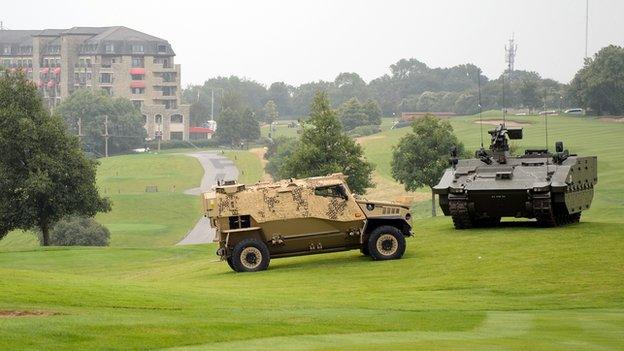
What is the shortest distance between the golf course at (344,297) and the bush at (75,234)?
19607mm

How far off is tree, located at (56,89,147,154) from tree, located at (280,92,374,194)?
126 metres

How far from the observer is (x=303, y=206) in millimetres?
34156

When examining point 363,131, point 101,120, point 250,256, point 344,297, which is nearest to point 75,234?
point 250,256

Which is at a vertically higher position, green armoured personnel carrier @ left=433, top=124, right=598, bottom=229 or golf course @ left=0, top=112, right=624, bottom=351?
green armoured personnel carrier @ left=433, top=124, right=598, bottom=229

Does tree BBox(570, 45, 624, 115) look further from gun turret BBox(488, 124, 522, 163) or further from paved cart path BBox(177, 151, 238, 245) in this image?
gun turret BBox(488, 124, 522, 163)

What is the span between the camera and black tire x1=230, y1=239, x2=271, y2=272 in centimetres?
3425

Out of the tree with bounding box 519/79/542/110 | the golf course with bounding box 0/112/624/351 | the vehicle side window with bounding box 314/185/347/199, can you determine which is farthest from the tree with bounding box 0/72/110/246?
the tree with bounding box 519/79/542/110

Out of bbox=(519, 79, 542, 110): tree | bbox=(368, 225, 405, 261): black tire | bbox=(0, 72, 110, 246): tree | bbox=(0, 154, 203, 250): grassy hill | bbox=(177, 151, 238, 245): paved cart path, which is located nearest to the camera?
bbox=(368, 225, 405, 261): black tire

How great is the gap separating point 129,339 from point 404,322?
203 inches

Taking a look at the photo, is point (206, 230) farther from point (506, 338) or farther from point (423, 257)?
point (506, 338)

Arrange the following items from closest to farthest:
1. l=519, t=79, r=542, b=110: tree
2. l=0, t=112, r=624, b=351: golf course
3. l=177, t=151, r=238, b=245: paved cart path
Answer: l=0, t=112, r=624, b=351: golf course → l=177, t=151, r=238, b=245: paved cart path → l=519, t=79, r=542, b=110: tree

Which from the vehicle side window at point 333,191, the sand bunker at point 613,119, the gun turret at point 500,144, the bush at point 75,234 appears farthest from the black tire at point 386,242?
the sand bunker at point 613,119

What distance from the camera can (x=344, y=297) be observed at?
26156 mm

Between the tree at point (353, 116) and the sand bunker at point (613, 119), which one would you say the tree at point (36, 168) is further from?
the tree at point (353, 116)
